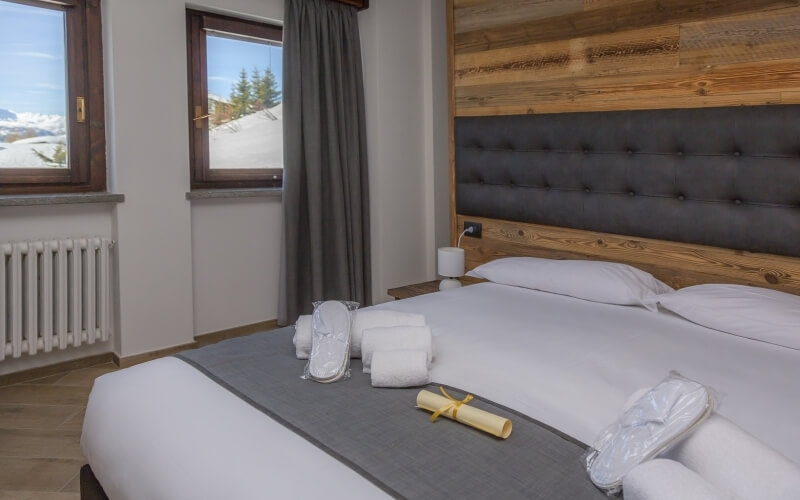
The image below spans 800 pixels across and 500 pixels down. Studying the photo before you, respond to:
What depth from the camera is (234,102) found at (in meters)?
3.31

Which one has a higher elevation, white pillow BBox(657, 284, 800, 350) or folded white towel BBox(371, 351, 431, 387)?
white pillow BBox(657, 284, 800, 350)

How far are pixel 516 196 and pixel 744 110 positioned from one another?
993 millimetres

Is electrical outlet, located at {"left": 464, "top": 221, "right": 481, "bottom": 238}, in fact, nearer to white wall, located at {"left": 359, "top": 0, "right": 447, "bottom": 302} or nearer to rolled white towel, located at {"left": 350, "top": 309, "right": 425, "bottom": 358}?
white wall, located at {"left": 359, "top": 0, "right": 447, "bottom": 302}

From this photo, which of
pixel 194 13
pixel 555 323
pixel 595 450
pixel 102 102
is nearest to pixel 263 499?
pixel 595 450

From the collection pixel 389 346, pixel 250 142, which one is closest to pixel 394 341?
pixel 389 346

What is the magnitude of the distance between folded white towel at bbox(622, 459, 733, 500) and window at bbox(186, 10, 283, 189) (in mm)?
2786

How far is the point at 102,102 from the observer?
2.87 metres

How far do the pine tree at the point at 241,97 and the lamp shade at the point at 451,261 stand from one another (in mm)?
1387

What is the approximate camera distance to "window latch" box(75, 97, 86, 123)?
2807 mm

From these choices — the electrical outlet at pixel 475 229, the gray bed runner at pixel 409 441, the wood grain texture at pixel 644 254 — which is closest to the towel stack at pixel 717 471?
the gray bed runner at pixel 409 441

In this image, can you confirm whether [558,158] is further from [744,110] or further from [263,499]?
[263,499]

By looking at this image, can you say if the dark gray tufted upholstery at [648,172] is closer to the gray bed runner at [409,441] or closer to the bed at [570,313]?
the bed at [570,313]

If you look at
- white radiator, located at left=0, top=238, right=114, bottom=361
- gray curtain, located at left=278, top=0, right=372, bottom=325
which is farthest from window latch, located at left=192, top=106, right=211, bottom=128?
white radiator, located at left=0, top=238, right=114, bottom=361

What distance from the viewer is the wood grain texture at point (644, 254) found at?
6.86 feet
